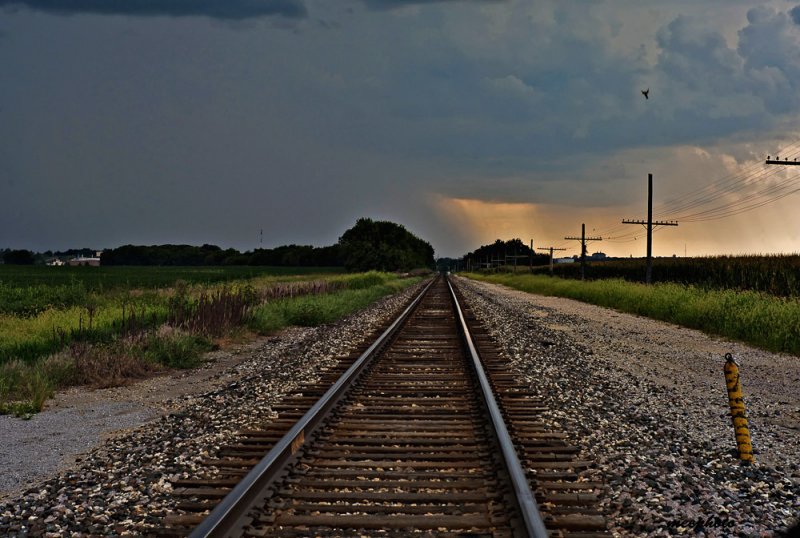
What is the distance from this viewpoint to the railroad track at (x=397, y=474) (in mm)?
3889

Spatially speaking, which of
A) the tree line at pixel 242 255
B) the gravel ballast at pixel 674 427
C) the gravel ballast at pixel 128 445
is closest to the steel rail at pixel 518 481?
the gravel ballast at pixel 674 427

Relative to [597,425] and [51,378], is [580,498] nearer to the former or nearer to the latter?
[597,425]

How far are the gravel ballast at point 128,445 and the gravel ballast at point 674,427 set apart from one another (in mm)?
3220

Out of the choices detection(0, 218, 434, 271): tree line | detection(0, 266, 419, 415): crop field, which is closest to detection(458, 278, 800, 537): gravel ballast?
detection(0, 266, 419, 415): crop field

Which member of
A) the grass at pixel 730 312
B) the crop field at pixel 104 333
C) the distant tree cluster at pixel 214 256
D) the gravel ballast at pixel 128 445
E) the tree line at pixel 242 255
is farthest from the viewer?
the distant tree cluster at pixel 214 256

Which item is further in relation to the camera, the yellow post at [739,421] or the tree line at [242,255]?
the tree line at [242,255]

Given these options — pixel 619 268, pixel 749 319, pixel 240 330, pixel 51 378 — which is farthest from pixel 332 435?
pixel 619 268

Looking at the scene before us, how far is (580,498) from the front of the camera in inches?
172

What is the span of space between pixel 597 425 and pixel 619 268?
50717mm

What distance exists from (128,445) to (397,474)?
281cm

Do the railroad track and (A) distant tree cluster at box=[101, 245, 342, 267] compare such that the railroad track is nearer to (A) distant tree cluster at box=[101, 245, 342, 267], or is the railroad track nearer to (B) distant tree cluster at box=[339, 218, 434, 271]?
(B) distant tree cluster at box=[339, 218, 434, 271]

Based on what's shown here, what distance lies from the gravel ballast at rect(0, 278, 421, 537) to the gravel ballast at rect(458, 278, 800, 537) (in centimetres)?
322

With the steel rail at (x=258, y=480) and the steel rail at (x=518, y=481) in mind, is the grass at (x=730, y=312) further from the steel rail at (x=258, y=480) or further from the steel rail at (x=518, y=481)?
the steel rail at (x=258, y=480)

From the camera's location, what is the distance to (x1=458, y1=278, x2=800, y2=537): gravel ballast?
14.1ft
